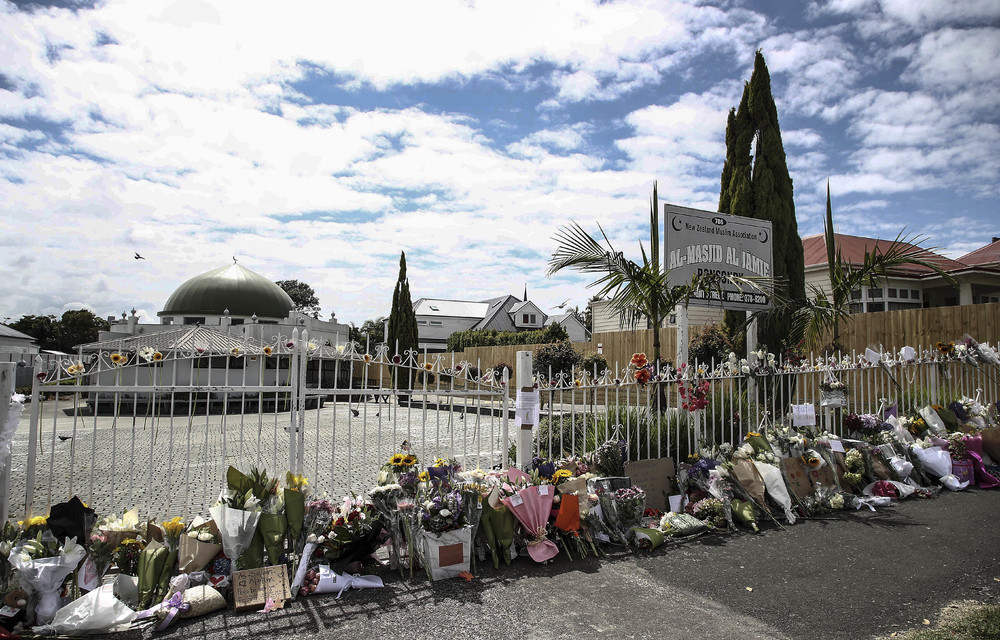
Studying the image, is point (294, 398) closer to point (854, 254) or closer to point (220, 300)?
point (854, 254)

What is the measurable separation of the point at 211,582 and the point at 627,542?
293cm

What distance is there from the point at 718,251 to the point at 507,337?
25.2 m

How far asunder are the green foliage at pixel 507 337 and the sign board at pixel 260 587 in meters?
24.1

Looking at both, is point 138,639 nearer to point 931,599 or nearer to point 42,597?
point 42,597

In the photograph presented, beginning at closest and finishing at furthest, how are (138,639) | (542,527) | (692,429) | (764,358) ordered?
(138,639), (542,527), (692,429), (764,358)

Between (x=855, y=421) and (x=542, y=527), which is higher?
(x=855, y=421)

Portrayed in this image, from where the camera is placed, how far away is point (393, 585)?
3836 mm

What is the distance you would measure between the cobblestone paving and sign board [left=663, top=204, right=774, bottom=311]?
3124 millimetres

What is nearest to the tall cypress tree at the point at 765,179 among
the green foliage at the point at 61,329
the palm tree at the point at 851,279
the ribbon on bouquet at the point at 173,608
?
the palm tree at the point at 851,279

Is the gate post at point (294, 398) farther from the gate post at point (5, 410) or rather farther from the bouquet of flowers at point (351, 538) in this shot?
the gate post at point (5, 410)

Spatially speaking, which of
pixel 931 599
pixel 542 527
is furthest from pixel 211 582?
pixel 931 599

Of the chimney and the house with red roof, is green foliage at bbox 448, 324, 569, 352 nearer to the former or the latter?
the house with red roof

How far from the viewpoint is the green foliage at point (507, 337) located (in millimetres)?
29141

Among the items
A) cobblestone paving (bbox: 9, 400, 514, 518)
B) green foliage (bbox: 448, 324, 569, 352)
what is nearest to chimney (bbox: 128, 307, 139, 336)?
green foliage (bbox: 448, 324, 569, 352)
